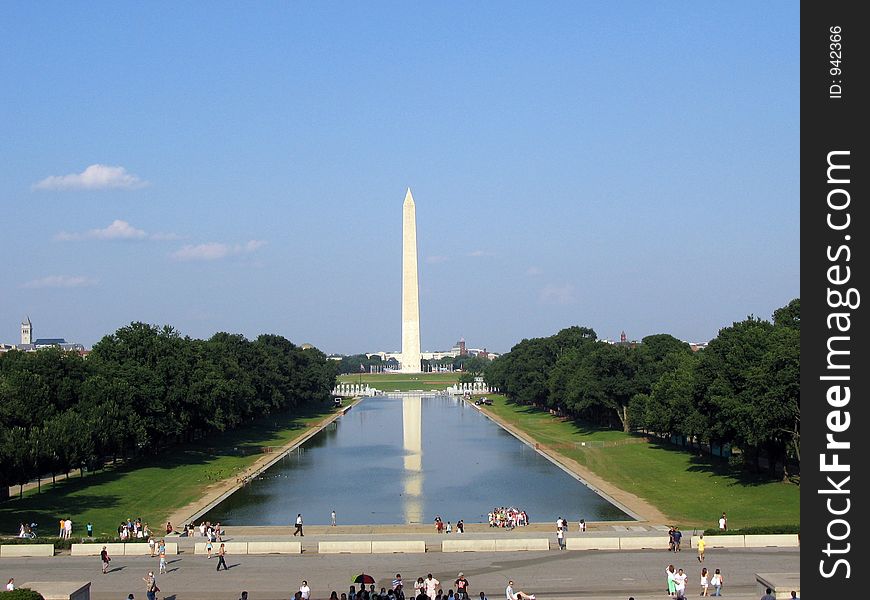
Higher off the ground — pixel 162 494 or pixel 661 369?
pixel 661 369

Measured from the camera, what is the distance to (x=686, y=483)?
62.4m

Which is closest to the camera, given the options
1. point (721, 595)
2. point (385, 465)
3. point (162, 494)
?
point (721, 595)

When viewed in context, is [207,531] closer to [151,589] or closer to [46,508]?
[151,589]

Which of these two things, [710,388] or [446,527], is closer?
[446,527]

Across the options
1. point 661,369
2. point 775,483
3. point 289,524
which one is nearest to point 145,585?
point 289,524

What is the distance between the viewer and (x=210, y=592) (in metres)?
34.4

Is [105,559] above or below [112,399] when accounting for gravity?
below
